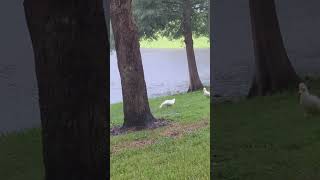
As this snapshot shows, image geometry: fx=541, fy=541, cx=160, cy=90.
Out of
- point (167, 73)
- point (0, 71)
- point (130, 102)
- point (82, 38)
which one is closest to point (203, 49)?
point (167, 73)

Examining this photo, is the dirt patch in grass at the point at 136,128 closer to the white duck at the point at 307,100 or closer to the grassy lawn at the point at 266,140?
the grassy lawn at the point at 266,140

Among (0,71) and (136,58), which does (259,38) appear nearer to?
(0,71)

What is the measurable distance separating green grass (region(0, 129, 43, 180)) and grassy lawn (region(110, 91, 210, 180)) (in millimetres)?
922

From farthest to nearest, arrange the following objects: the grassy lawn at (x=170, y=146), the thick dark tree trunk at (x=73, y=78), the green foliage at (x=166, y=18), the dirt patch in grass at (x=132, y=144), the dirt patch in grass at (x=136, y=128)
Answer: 1. the dirt patch in grass at (x=136, y=128)
2. the green foliage at (x=166, y=18)
3. the dirt patch in grass at (x=132, y=144)
4. the grassy lawn at (x=170, y=146)
5. the thick dark tree trunk at (x=73, y=78)

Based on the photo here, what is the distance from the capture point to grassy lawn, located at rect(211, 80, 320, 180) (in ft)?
7.43

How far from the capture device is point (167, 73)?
436 cm

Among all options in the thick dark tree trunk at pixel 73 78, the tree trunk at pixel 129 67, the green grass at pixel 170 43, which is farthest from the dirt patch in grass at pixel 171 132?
the thick dark tree trunk at pixel 73 78

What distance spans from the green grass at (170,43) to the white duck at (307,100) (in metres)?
1.82

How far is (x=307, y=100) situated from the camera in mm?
2236

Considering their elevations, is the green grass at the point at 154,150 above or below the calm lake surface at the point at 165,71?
below

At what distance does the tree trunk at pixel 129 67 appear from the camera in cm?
430

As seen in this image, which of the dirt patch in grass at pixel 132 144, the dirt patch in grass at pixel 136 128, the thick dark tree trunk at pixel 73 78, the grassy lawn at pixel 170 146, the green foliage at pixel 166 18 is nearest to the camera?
the thick dark tree trunk at pixel 73 78

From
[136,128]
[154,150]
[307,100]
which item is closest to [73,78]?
[307,100]

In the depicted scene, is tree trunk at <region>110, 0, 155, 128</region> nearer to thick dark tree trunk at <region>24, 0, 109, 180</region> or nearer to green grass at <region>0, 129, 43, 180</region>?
green grass at <region>0, 129, 43, 180</region>
